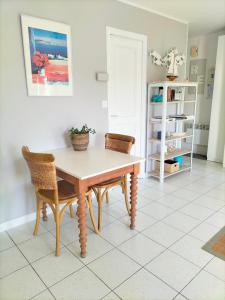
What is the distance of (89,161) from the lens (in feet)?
6.77

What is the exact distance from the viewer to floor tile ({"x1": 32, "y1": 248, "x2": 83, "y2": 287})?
1.66m

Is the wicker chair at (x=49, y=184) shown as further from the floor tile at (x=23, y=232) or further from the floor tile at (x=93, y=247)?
the floor tile at (x=23, y=232)

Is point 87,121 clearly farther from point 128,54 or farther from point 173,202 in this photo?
point 173,202

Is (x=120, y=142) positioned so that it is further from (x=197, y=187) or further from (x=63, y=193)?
(x=197, y=187)

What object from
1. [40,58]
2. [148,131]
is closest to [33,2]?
[40,58]

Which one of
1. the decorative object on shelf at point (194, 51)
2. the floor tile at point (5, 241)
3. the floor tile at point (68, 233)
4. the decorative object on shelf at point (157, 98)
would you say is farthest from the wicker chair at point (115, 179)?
Result: the decorative object on shelf at point (194, 51)

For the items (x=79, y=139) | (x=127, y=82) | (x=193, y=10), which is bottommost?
(x=79, y=139)

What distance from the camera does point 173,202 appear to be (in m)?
2.83

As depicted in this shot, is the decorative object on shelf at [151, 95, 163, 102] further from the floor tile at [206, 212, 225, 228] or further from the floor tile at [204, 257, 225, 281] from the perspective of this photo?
the floor tile at [204, 257, 225, 281]

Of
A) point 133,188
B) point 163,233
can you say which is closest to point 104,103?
point 133,188

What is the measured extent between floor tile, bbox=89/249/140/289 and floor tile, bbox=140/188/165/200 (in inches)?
47.0

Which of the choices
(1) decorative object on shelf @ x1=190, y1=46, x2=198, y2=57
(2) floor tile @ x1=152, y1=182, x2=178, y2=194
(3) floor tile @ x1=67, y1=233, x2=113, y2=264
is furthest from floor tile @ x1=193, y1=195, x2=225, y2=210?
(1) decorative object on shelf @ x1=190, y1=46, x2=198, y2=57

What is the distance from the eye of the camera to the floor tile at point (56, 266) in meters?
1.66

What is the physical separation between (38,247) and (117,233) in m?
0.74
